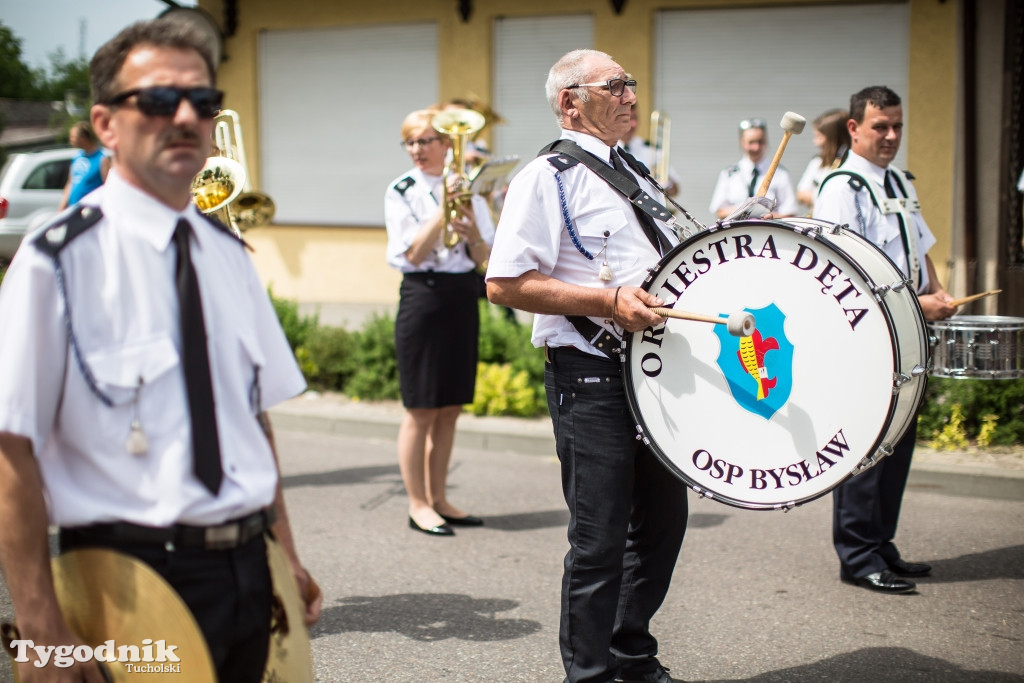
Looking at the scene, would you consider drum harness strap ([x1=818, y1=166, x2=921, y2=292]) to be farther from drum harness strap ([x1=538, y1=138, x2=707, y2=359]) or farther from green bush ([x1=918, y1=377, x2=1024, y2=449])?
green bush ([x1=918, y1=377, x2=1024, y2=449])

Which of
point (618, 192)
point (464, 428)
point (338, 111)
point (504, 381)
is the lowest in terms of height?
point (464, 428)

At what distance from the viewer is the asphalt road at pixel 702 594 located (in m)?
3.98

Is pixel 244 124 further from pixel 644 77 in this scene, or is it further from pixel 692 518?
pixel 692 518

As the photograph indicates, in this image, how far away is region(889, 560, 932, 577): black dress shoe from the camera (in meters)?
4.91

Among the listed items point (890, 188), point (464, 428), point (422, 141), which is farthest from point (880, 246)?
point (464, 428)

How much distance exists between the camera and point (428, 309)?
5.68 m

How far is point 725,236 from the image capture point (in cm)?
321

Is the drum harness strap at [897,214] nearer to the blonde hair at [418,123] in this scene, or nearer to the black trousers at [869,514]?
the black trousers at [869,514]

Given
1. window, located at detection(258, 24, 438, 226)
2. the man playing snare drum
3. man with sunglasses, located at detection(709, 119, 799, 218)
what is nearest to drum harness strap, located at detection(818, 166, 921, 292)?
the man playing snare drum

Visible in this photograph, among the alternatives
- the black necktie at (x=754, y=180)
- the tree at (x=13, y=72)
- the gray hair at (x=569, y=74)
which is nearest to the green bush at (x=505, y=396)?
the black necktie at (x=754, y=180)

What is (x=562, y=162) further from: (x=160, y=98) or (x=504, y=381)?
(x=504, y=381)

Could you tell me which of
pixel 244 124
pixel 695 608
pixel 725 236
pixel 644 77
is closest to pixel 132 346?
pixel 725 236

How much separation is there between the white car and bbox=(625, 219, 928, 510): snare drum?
14141mm

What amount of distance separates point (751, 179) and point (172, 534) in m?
8.65
